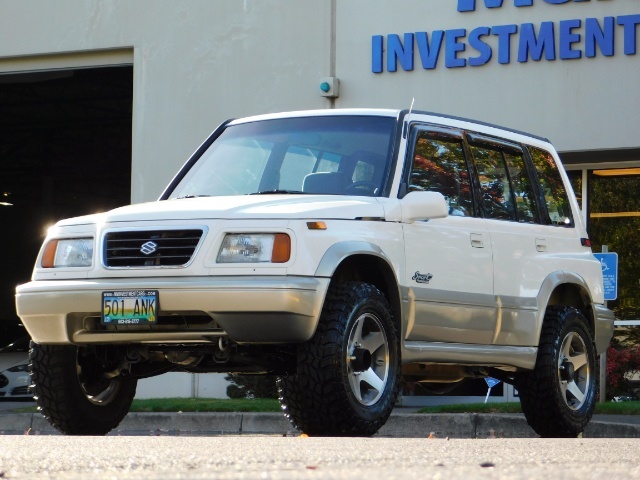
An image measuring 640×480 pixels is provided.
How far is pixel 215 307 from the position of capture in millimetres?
6969

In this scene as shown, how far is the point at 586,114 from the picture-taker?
16.1 meters

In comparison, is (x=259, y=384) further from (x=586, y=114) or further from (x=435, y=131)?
(x=435, y=131)

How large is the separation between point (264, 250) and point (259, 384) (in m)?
9.53

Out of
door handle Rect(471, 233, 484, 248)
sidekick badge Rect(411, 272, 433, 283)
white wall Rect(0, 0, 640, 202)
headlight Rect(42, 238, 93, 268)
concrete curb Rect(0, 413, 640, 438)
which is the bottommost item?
concrete curb Rect(0, 413, 640, 438)

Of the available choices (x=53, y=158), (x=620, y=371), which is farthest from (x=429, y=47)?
(x=53, y=158)

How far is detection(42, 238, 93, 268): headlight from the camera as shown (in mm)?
7516

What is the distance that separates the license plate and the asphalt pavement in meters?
4.60

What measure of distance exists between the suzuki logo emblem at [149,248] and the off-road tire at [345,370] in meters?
0.93

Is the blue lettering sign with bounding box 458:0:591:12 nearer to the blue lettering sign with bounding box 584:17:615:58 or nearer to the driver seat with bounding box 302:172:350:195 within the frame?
the blue lettering sign with bounding box 584:17:615:58

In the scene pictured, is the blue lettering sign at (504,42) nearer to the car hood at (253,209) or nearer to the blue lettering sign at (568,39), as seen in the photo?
the blue lettering sign at (568,39)

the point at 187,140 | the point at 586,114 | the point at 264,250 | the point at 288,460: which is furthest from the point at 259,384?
the point at 288,460

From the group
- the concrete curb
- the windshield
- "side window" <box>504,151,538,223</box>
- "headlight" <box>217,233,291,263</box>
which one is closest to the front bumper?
"headlight" <box>217,233,291,263</box>

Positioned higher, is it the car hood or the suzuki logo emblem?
the car hood

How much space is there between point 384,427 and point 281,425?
0.92 m
